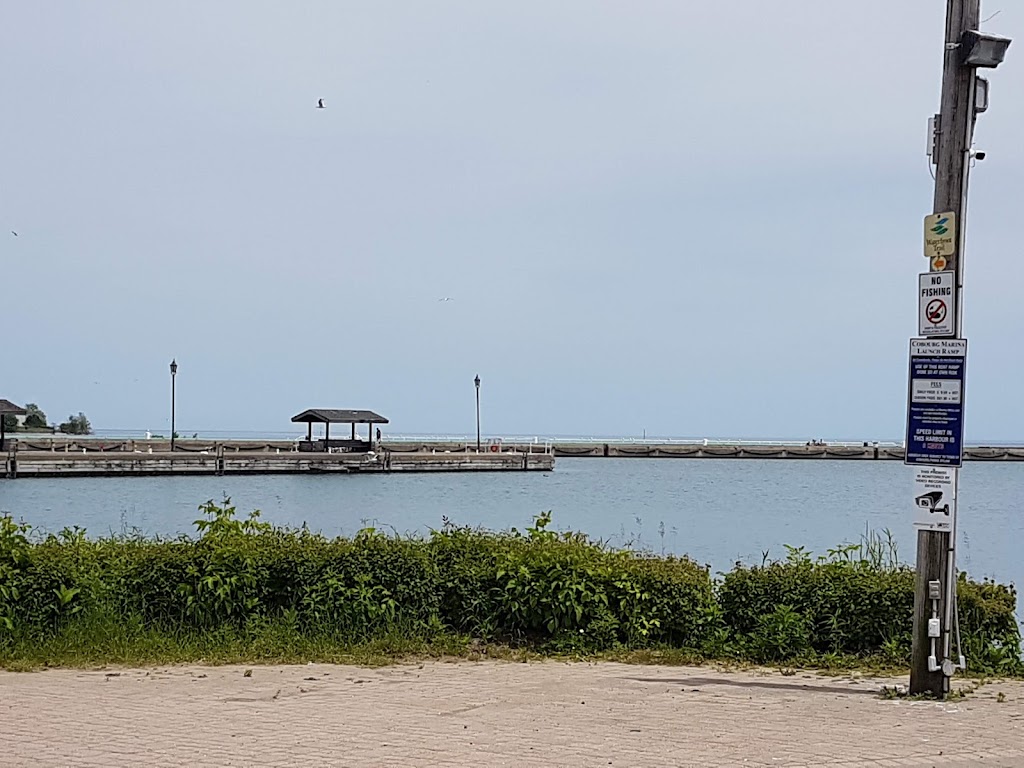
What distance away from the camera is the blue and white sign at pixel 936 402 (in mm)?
7820

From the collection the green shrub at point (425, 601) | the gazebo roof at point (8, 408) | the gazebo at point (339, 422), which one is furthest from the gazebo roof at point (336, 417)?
the green shrub at point (425, 601)

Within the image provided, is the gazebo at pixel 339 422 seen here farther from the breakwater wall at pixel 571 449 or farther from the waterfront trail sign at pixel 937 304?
the waterfront trail sign at pixel 937 304

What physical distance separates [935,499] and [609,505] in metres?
42.0

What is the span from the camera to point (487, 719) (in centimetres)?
717

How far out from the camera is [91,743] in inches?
256

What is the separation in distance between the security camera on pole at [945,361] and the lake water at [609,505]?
11132 mm

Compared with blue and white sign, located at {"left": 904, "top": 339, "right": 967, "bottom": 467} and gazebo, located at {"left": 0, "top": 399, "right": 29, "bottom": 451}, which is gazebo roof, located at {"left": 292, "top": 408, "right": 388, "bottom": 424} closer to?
gazebo, located at {"left": 0, "top": 399, "right": 29, "bottom": 451}

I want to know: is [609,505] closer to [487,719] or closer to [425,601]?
[425,601]

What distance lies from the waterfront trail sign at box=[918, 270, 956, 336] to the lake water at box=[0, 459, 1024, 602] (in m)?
11.4

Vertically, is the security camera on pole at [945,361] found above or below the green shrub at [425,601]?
above

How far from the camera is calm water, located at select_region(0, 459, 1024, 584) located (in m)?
31.0

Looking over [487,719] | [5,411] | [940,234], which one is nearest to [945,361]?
[940,234]

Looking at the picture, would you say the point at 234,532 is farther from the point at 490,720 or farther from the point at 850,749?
the point at 850,749

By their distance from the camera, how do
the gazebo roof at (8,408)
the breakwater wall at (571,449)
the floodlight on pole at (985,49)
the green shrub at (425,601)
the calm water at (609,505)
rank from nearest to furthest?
the floodlight on pole at (985,49)
the green shrub at (425,601)
the calm water at (609,505)
the gazebo roof at (8,408)
the breakwater wall at (571,449)
